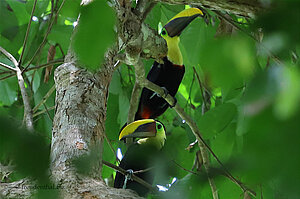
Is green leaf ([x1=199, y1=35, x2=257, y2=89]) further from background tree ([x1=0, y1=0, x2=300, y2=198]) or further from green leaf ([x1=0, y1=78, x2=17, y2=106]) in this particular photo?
green leaf ([x1=0, y1=78, x2=17, y2=106])

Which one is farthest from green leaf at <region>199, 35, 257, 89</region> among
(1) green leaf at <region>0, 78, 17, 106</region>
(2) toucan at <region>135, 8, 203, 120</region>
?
(2) toucan at <region>135, 8, 203, 120</region>

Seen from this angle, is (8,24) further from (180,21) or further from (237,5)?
(237,5)

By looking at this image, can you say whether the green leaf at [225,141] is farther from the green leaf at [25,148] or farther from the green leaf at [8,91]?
the green leaf at [25,148]

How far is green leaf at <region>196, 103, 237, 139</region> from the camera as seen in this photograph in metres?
2.43

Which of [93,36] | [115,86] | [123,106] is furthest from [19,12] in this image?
[93,36]

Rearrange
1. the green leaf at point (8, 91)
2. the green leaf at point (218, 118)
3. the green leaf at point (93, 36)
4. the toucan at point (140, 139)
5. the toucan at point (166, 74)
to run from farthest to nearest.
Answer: the toucan at point (166, 74), the green leaf at point (8, 91), the toucan at point (140, 139), the green leaf at point (218, 118), the green leaf at point (93, 36)

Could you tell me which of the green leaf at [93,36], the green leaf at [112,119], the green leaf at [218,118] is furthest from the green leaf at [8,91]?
the green leaf at [93,36]

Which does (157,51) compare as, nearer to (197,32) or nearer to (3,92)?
(197,32)

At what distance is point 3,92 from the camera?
10.2 feet

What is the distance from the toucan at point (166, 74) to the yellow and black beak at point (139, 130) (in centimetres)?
50

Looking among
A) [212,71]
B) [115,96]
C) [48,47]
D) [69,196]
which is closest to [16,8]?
[48,47]

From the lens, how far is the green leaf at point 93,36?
0.59 meters

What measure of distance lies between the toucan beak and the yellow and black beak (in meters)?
0.82

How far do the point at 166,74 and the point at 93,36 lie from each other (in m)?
3.16
